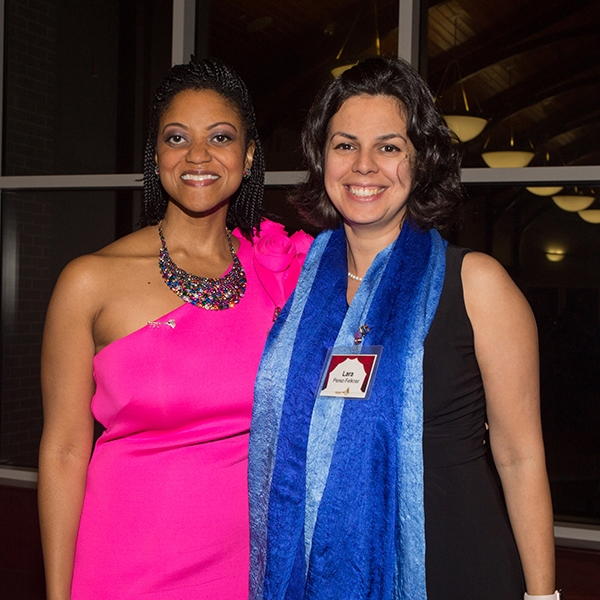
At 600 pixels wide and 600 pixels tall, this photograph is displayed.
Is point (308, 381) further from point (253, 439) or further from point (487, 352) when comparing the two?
point (487, 352)

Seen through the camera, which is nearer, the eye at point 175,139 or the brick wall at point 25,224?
the eye at point 175,139

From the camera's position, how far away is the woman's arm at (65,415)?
1721 millimetres

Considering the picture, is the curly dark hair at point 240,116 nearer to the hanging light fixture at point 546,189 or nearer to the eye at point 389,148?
the eye at point 389,148

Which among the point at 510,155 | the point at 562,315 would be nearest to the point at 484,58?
the point at 510,155

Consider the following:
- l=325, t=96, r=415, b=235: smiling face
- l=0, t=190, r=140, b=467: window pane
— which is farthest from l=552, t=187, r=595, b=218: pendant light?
l=0, t=190, r=140, b=467: window pane

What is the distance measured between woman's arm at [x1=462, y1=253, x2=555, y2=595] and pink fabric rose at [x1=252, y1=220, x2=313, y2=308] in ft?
1.97

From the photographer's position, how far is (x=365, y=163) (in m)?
1.68

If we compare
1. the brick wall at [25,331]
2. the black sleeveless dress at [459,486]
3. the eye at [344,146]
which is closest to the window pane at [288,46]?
the brick wall at [25,331]

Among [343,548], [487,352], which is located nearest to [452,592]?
[343,548]

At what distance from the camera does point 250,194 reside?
83.7 inches

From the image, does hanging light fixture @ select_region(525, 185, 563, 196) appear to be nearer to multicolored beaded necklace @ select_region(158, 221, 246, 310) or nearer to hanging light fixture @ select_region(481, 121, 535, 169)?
hanging light fixture @ select_region(481, 121, 535, 169)

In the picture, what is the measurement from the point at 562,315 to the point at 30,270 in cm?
343

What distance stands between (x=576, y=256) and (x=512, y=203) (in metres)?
0.39

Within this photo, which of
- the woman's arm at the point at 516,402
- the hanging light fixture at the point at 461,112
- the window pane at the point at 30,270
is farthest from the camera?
the window pane at the point at 30,270
